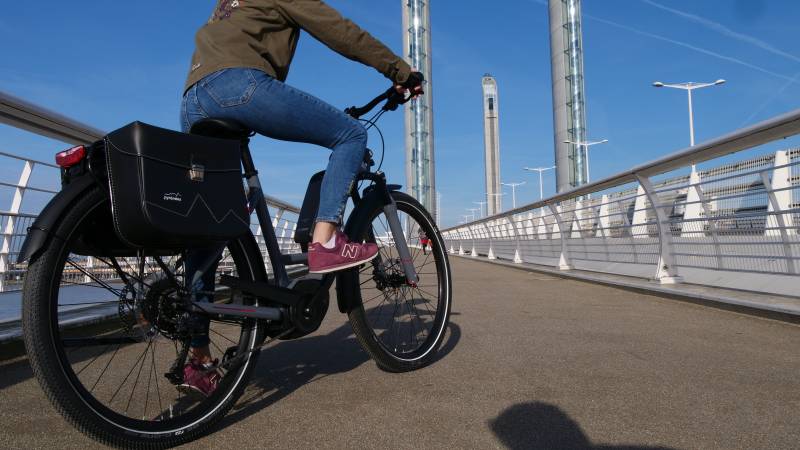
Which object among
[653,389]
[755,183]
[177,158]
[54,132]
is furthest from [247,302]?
[755,183]

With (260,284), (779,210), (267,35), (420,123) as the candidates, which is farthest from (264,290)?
(420,123)

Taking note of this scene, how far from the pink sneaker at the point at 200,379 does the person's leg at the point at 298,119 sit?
62 cm

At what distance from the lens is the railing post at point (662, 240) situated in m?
6.27

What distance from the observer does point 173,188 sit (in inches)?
70.7

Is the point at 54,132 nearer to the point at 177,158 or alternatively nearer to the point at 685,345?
the point at 177,158

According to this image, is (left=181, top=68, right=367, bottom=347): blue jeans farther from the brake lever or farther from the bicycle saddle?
the brake lever

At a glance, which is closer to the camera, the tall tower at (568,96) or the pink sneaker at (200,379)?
the pink sneaker at (200,379)

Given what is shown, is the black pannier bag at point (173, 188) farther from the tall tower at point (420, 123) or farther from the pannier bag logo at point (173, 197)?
the tall tower at point (420, 123)

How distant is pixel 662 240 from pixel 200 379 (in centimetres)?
543

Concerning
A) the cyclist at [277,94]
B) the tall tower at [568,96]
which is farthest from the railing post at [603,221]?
the tall tower at [568,96]

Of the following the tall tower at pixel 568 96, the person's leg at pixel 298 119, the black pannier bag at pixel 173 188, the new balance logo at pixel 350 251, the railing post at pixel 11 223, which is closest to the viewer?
the black pannier bag at pixel 173 188

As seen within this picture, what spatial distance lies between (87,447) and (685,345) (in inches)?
113

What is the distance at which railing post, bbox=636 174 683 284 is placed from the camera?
20.6 ft

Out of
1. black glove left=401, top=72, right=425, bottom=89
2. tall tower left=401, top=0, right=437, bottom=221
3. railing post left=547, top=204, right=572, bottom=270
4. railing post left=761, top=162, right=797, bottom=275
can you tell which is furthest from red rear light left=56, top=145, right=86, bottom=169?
tall tower left=401, top=0, right=437, bottom=221
